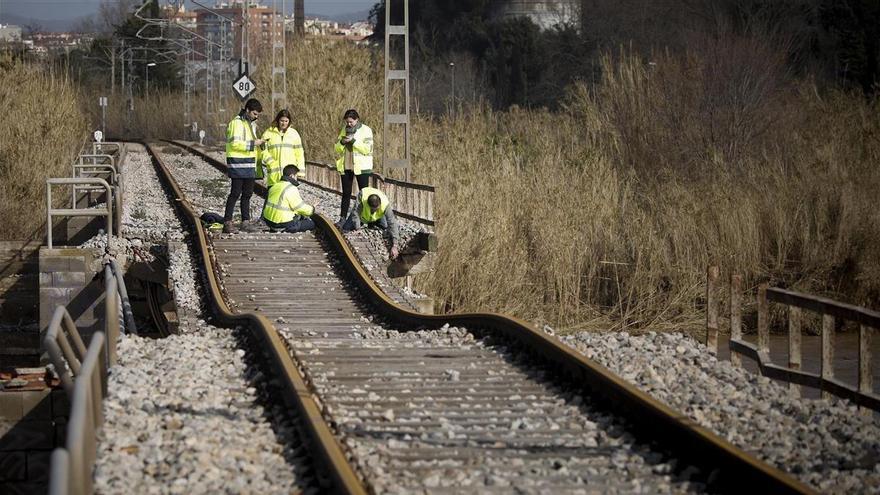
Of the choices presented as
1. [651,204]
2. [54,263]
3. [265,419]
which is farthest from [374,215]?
[265,419]

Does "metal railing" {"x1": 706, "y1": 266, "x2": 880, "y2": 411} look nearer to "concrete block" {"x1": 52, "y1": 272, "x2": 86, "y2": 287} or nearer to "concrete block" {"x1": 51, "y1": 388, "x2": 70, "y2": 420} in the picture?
"concrete block" {"x1": 51, "y1": 388, "x2": 70, "y2": 420}

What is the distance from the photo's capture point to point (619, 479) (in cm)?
779

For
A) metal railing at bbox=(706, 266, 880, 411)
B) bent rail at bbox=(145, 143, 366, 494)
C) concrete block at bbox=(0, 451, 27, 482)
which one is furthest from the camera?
concrete block at bbox=(0, 451, 27, 482)

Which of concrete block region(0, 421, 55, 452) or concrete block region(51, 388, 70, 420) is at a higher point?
concrete block region(51, 388, 70, 420)

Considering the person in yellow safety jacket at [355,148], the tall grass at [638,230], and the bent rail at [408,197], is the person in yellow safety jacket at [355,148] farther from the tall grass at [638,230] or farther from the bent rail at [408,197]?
the tall grass at [638,230]

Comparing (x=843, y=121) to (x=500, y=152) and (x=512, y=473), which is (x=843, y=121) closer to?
(x=500, y=152)

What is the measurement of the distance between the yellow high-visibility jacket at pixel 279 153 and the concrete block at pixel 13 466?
8.05 m

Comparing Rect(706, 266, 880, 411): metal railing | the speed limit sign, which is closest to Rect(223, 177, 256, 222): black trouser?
Rect(706, 266, 880, 411): metal railing

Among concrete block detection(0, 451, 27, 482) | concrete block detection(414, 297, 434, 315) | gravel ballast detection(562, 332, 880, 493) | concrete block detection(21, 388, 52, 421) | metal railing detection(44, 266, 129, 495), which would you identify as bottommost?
concrete block detection(0, 451, 27, 482)

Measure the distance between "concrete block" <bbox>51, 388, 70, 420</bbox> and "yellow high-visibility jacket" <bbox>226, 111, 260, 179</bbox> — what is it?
741cm

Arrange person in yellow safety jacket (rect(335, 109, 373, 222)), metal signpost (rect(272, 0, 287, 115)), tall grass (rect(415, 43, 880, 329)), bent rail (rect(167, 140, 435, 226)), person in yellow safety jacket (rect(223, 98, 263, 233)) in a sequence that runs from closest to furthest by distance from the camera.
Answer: person in yellow safety jacket (rect(223, 98, 263, 233)), bent rail (rect(167, 140, 435, 226)), person in yellow safety jacket (rect(335, 109, 373, 222)), tall grass (rect(415, 43, 880, 329)), metal signpost (rect(272, 0, 287, 115))

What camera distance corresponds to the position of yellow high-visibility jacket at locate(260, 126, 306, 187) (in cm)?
2030

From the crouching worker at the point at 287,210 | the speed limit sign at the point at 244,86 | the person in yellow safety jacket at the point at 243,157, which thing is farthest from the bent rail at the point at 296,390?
the speed limit sign at the point at 244,86

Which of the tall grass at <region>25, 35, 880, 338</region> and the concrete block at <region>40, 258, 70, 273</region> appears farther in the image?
the tall grass at <region>25, 35, 880, 338</region>
